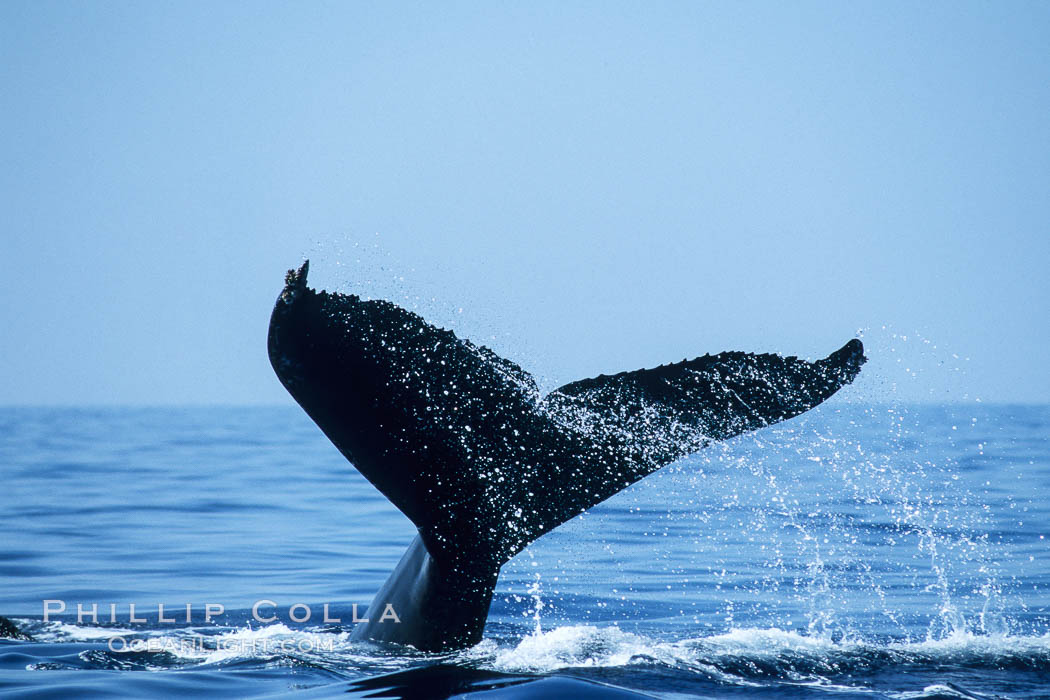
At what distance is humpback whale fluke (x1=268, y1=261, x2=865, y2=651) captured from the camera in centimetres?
479

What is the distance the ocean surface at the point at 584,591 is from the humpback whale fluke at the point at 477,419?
1.94 ft

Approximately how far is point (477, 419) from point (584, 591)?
4.57 metres

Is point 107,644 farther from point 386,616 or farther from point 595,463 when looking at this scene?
point 595,463

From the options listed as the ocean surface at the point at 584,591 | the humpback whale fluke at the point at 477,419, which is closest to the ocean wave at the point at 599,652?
the ocean surface at the point at 584,591

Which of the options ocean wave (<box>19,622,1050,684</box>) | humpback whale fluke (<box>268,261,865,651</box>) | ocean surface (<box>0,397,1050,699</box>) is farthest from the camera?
ocean wave (<box>19,622,1050,684</box>)

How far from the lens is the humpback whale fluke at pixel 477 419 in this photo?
479 cm

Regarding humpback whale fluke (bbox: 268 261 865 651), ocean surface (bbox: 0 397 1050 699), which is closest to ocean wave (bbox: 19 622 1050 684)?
ocean surface (bbox: 0 397 1050 699)

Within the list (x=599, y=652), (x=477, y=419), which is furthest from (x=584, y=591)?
(x=477, y=419)

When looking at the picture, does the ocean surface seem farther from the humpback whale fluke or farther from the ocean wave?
the humpback whale fluke

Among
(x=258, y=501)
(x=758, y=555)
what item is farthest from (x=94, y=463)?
(x=758, y=555)

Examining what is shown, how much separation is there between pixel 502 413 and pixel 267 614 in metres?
3.50

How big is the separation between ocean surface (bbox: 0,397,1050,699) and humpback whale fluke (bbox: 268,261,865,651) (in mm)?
593

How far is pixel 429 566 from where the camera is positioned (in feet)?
18.6

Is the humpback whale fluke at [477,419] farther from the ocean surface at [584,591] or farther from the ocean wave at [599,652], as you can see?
the ocean surface at [584,591]
